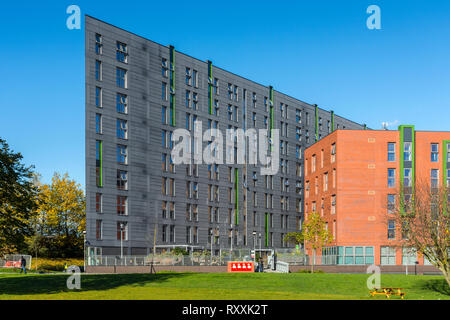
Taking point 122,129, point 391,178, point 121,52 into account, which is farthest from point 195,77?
point 391,178

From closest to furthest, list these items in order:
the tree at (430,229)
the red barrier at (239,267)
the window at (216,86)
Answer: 1. the tree at (430,229)
2. the red barrier at (239,267)
3. the window at (216,86)

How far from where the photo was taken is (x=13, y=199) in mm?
34188

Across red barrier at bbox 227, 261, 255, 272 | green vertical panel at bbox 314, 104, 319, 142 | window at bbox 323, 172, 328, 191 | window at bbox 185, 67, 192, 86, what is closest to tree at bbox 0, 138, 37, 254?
red barrier at bbox 227, 261, 255, 272

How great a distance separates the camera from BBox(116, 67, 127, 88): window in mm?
88719

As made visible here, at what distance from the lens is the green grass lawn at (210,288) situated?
32156 millimetres

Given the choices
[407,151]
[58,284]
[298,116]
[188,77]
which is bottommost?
[58,284]

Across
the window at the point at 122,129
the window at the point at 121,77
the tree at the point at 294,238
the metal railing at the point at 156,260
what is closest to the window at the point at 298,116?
the tree at the point at 294,238

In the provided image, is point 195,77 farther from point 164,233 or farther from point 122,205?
point 122,205

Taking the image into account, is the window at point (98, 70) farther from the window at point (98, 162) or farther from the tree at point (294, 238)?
the tree at point (294, 238)

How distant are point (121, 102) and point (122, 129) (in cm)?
400

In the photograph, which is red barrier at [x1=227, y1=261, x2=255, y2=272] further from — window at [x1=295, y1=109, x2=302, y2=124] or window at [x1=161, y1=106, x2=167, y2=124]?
window at [x1=295, y1=109, x2=302, y2=124]

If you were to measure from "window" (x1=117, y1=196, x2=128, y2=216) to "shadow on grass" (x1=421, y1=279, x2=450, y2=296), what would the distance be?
5204 cm

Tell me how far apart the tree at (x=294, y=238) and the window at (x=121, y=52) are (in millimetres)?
47250
